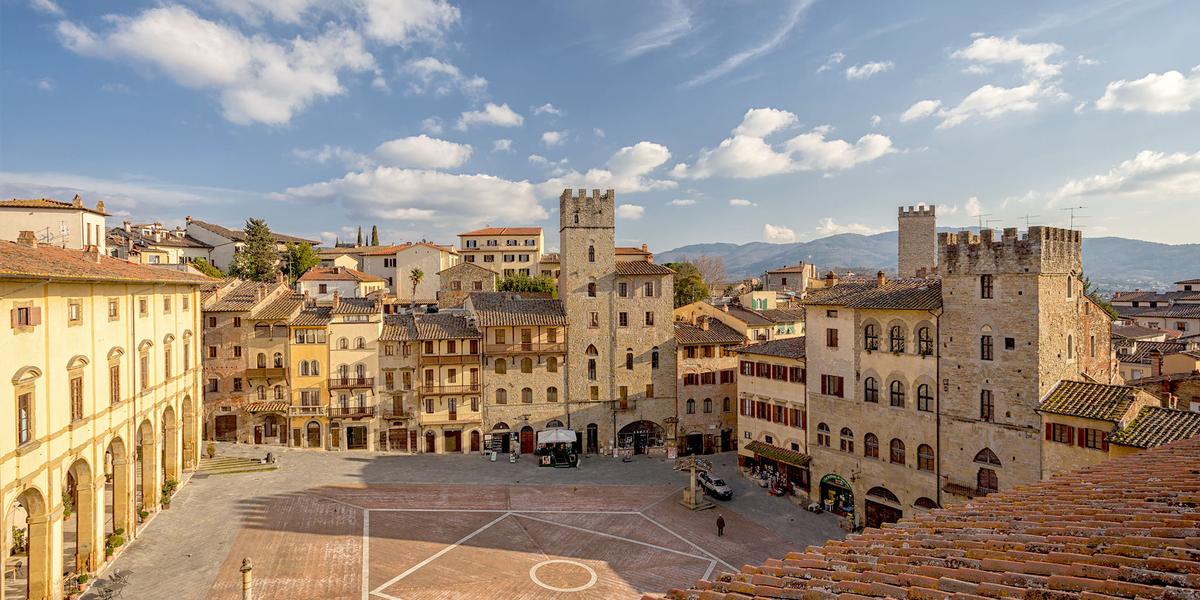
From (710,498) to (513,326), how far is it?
2041 cm

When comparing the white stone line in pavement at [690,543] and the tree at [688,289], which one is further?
the tree at [688,289]

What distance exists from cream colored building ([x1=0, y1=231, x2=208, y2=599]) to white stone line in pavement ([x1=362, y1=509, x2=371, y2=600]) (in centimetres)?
1021

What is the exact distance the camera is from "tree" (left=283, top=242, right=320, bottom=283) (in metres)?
89.1

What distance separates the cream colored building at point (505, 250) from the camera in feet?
323

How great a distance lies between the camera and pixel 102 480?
26094mm

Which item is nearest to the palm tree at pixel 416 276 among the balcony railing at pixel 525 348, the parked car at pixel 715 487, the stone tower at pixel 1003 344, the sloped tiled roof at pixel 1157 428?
the balcony railing at pixel 525 348

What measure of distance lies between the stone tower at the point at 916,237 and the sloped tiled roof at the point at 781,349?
36.2 metres

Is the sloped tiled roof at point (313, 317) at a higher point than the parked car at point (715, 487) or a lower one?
higher

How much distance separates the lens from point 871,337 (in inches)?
1487

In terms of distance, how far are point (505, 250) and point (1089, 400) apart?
7968 centimetres

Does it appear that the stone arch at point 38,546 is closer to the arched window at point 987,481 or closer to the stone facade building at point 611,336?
the stone facade building at point 611,336

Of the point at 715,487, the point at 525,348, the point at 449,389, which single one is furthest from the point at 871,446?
the point at 449,389

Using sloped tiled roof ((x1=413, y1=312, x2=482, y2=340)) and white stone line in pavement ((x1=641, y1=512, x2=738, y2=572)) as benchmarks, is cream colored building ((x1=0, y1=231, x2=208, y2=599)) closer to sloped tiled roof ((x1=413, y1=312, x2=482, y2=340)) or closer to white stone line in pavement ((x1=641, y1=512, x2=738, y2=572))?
sloped tiled roof ((x1=413, y1=312, x2=482, y2=340))

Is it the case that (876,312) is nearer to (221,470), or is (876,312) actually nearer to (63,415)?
(63,415)
